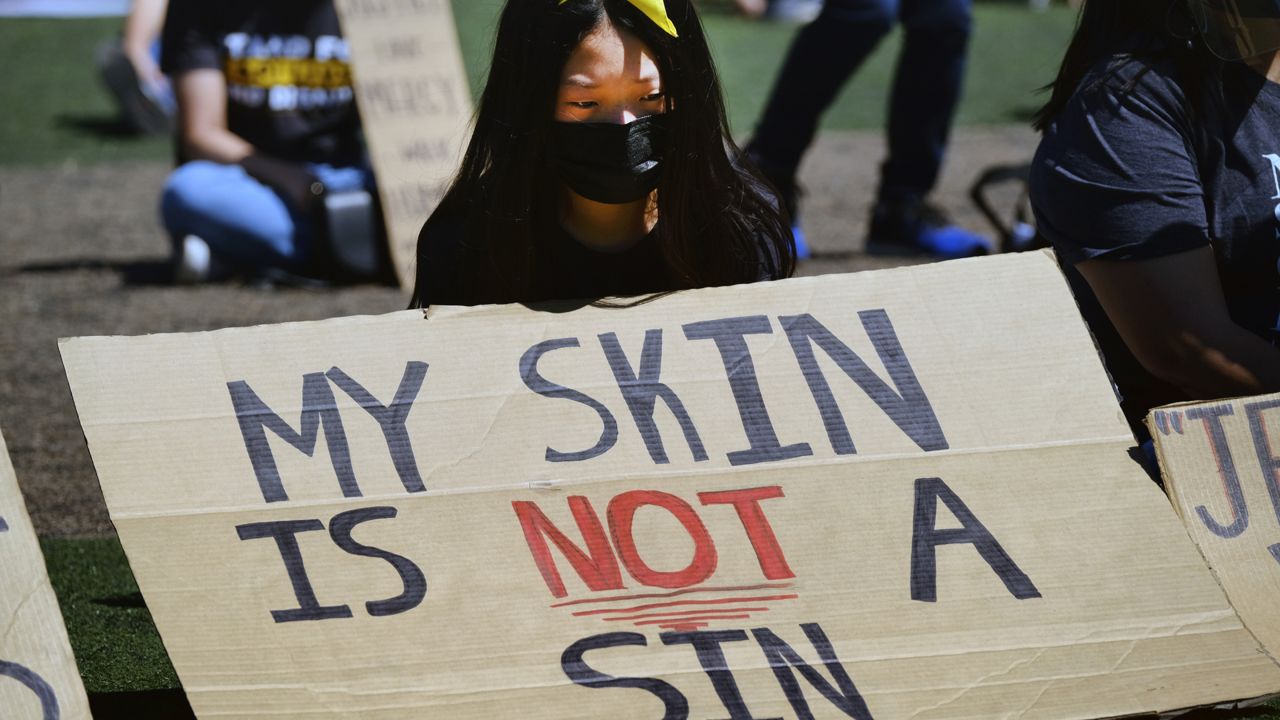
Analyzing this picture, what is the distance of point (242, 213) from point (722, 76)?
5695mm

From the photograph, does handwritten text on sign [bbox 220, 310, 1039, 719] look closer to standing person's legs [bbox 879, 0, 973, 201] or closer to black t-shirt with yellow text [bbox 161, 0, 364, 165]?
standing person's legs [bbox 879, 0, 973, 201]

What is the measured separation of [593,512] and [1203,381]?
0.91 m

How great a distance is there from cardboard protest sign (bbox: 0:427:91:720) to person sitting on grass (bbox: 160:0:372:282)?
3.20 m

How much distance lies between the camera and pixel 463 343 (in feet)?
6.28

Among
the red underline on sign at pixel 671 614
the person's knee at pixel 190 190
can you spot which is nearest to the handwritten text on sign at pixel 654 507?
the red underline on sign at pixel 671 614

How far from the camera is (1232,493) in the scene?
6.15 feet

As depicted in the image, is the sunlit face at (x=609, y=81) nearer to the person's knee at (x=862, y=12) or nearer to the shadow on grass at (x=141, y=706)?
the shadow on grass at (x=141, y=706)

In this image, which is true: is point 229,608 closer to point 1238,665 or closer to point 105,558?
point 105,558

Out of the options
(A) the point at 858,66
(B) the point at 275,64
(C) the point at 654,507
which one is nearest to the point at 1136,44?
(C) the point at 654,507

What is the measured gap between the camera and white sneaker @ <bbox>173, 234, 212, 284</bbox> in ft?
16.8

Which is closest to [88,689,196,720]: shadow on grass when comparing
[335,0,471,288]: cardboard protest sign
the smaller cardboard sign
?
the smaller cardboard sign

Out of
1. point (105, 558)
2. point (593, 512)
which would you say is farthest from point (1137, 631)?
point (105, 558)

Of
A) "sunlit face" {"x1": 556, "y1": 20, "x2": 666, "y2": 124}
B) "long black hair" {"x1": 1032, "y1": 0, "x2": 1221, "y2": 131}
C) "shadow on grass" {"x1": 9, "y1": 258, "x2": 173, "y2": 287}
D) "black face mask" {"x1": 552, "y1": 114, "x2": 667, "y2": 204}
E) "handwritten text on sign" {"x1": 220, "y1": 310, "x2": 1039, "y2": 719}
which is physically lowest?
"shadow on grass" {"x1": 9, "y1": 258, "x2": 173, "y2": 287}

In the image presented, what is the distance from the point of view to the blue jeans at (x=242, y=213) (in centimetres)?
491
